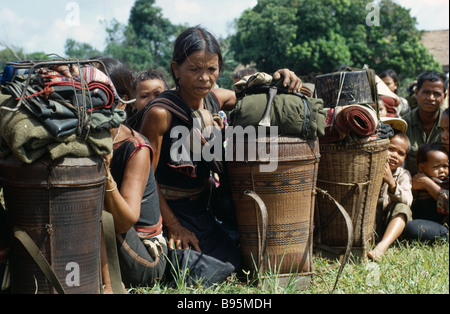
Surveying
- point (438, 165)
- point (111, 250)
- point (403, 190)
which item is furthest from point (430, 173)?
point (111, 250)

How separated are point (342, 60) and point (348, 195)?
21.7 meters

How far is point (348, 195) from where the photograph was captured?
11.0ft

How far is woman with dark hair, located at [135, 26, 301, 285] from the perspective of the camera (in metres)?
2.87

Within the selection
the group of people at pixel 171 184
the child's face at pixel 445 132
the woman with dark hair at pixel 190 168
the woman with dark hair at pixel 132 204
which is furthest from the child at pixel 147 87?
the child's face at pixel 445 132

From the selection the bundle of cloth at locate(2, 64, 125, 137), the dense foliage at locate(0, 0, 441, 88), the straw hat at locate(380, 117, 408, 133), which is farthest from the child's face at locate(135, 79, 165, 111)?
the dense foliage at locate(0, 0, 441, 88)

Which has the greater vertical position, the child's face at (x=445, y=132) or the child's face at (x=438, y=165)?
the child's face at (x=445, y=132)

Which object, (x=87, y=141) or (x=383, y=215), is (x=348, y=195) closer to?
(x=383, y=215)

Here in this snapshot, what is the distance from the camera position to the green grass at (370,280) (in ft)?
9.01

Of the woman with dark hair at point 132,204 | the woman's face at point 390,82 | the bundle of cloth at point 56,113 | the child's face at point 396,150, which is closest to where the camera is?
the bundle of cloth at point 56,113

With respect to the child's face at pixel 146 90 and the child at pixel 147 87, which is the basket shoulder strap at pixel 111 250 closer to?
the child at pixel 147 87

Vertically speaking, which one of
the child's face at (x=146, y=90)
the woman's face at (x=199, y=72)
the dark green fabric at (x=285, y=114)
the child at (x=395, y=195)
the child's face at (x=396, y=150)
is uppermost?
the woman's face at (x=199, y=72)

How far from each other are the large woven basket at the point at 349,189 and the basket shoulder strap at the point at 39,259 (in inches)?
83.2

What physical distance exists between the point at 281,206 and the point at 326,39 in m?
23.4

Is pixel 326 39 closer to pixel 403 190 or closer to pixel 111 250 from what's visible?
pixel 403 190
